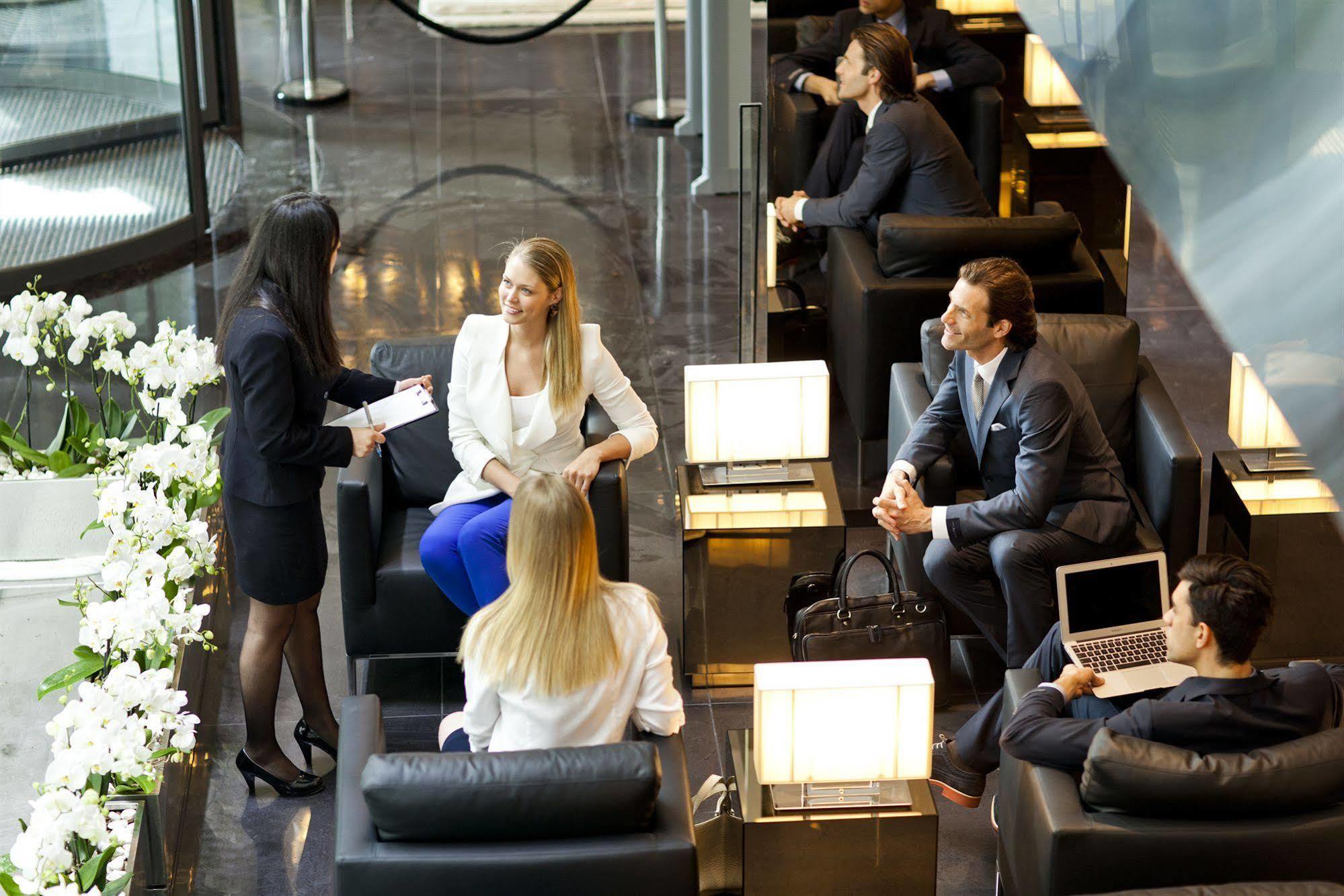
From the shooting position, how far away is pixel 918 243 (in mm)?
5457

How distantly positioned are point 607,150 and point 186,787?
5.83m

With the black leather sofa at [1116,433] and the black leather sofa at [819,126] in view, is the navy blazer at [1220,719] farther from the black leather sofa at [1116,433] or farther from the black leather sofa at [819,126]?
the black leather sofa at [819,126]

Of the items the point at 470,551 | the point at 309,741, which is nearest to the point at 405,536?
the point at 470,551

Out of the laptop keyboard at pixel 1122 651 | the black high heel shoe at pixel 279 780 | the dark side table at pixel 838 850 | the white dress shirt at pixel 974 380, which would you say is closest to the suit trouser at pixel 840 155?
the white dress shirt at pixel 974 380

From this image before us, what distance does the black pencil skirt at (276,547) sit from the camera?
3953 millimetres

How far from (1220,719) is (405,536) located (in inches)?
92.0

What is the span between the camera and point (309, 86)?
10219mm

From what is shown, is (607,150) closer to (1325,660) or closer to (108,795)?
(1325,660)

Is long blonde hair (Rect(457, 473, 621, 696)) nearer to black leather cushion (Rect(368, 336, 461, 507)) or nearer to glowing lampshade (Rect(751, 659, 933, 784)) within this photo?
glowing lampshade (Rect(751, 659, 933, 784))

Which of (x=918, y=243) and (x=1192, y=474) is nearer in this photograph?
(x=1192, y=474)

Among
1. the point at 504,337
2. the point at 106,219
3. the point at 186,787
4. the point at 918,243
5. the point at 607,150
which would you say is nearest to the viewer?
the point at 186,787

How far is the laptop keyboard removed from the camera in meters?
3.87

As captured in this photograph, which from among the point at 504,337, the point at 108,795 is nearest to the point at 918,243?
the point at 504,337

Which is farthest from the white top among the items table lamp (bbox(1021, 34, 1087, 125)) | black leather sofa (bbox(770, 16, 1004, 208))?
table lamp (bbox(1021, 34, 1087, 125))
